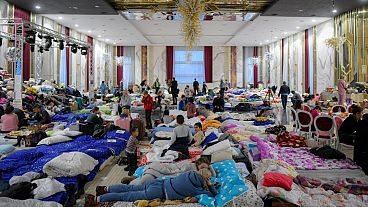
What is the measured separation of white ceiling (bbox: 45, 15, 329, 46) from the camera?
16823mm

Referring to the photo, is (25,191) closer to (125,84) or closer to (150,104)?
(150,104)

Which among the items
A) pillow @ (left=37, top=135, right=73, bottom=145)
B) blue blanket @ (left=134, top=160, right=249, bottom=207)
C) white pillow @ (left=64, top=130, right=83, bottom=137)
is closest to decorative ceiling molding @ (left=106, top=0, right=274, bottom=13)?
white pillow @ (left=64, top=130, right=83, bottom=137)

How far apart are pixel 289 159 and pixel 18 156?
14.5ft

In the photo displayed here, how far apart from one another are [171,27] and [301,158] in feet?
48.4

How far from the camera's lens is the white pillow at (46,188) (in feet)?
14.2

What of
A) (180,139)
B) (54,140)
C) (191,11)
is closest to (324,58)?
(191,11)

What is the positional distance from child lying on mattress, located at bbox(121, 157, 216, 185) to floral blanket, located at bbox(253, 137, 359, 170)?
4.13 feet

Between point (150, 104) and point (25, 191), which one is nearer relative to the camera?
point (25, 191)

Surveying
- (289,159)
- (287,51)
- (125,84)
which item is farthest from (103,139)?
(125,84)

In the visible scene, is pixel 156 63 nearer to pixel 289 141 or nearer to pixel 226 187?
pixel 289 141

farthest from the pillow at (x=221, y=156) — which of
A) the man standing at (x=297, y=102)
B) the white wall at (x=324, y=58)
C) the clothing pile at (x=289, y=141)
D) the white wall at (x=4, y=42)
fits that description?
the white wall at (x=324, y=58)

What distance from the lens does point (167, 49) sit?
96.7 ft

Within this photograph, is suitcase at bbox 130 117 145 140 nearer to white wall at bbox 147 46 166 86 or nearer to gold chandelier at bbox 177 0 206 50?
gold chandelier at bbox 177 0 206 50

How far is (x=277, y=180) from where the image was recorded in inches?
161
